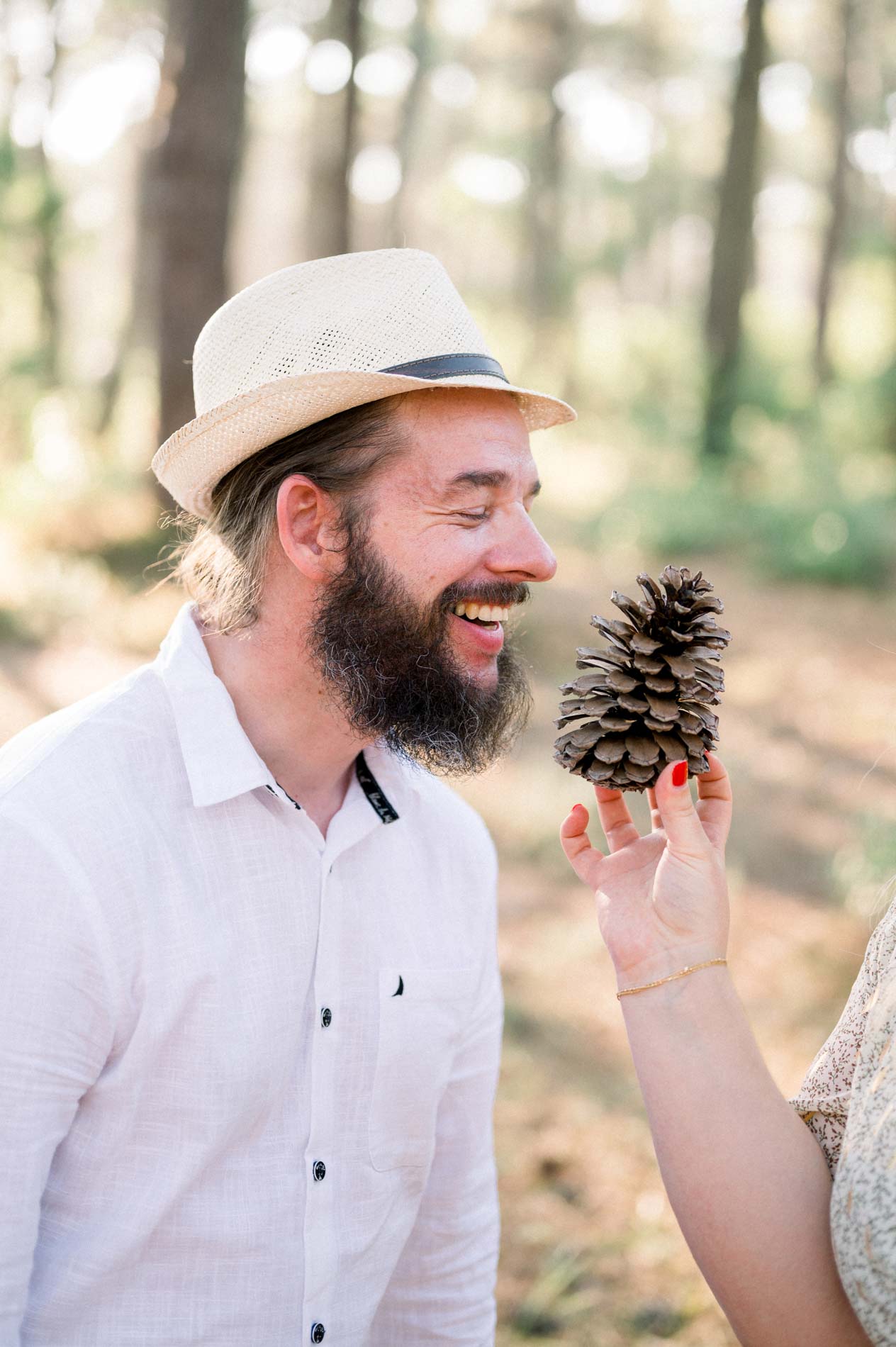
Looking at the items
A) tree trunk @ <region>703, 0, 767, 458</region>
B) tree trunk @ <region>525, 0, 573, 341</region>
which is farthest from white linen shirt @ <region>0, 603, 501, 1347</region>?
tree trunk @ <region>525, 0, 573, 341</region>

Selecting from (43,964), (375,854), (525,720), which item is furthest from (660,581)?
(43,964)

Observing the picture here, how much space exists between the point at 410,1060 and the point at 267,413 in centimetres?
132

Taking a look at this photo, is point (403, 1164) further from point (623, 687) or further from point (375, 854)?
point (623, 687)

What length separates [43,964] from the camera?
1837 mm

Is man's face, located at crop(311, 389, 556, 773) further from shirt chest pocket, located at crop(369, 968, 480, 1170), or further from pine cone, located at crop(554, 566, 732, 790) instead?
shirt chest pocket, located at crop(369, 968, 480, 1170)

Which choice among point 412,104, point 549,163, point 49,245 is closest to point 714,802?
point 49,245

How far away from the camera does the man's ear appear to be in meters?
2.33

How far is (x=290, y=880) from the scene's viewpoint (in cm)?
214

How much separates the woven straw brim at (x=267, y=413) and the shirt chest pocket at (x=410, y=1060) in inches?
44.2

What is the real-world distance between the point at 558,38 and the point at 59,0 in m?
9.94

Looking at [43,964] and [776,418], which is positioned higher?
[776,418]

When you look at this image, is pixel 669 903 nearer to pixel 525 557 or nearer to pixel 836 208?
pixel 525 557

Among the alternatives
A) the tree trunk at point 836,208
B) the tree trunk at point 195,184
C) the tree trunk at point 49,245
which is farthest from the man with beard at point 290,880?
the tree trunk at point 836,208

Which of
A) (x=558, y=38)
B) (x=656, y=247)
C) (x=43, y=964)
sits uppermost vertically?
(x=656, y=247)
